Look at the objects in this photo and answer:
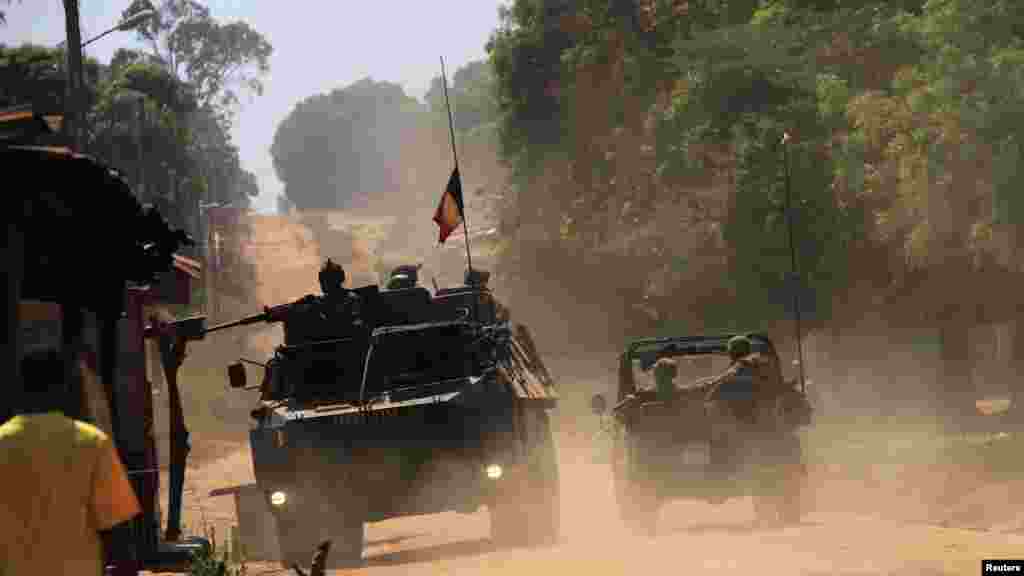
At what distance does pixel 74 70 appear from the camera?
2514cm

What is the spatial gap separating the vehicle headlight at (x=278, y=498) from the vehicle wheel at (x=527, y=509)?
190cm

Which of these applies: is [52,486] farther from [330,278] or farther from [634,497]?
[330,278]

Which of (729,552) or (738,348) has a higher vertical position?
(738,348)

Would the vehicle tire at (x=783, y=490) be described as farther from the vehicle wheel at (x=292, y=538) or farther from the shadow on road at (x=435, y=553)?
the vehicle wheel at (x=292, y=538)

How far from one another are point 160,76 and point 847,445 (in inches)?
1839

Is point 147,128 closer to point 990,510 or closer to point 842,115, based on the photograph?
point 842,115

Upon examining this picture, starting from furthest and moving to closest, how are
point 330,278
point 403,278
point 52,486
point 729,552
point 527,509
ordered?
1. point 403,278
2. point 330,278
3. point 527,509
4. point 729,552
5. point 52,486

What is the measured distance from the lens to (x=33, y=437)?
22.5 feet

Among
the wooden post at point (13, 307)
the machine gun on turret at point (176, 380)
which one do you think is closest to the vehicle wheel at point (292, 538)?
the machine gun on turret at point (176, 380)

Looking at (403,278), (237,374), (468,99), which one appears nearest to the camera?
(237,374)

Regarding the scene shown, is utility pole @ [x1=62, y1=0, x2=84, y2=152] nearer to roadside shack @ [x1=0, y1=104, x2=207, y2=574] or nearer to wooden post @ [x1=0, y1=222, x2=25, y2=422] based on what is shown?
roadside shack @ [x1=0, y1=104, x2=207, y2=574]

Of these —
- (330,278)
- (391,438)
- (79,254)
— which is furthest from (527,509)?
(79,254)

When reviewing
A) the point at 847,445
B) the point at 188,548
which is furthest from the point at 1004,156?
the point at 188,548

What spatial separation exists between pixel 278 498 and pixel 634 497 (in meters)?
3.24
